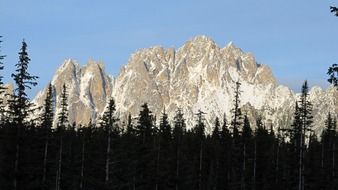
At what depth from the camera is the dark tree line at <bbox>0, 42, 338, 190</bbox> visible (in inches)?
2019

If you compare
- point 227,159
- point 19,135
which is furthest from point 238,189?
point 19,135

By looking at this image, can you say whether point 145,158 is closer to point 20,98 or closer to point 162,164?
point 162,164

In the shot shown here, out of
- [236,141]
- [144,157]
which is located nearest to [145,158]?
[144,157]

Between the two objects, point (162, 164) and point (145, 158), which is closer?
point (145, 158)

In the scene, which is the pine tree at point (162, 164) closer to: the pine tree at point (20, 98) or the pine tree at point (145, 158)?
the pine tree at point (145, 158)

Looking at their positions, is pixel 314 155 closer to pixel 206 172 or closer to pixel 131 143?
pixel 206 172

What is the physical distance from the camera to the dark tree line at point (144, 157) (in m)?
51.3

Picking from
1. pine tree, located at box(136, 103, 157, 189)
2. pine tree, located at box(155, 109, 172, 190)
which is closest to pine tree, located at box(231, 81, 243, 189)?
pine tree, located at box(155, 109, 172, 190)

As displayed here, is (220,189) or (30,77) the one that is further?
(220,189)

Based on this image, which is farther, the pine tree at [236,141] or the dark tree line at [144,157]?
the pine tree at [236,141]

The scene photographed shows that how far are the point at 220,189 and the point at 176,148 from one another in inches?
545

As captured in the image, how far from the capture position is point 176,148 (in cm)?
7731

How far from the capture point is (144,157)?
7025 cm

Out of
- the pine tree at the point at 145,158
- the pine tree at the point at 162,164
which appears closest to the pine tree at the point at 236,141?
the pine tree at the point at 162,164
